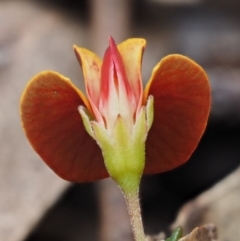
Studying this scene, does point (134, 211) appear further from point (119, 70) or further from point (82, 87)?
point (82, 87)

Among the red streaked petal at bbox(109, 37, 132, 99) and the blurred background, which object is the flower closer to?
the red streaked petal at bbox(109, 37, 132, 99)

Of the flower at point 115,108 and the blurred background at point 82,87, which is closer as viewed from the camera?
the flower at point 115,108

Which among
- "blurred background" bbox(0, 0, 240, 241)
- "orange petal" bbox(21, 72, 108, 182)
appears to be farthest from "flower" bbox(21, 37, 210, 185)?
"blurred background" bbox(0, 0, 240, 241)

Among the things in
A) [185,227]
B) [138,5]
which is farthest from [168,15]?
[185,227]

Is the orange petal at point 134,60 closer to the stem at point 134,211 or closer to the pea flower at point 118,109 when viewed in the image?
the pea flower at point 118,109

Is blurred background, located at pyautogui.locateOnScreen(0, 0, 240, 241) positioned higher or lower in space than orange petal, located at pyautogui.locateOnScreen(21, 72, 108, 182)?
lower

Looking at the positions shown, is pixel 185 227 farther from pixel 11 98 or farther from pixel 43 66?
pixel 43 66

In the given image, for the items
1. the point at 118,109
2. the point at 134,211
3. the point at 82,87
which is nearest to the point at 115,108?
the point at 118,109

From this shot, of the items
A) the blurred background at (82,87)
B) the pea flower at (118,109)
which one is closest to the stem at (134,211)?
the pea flower at (118,109)
